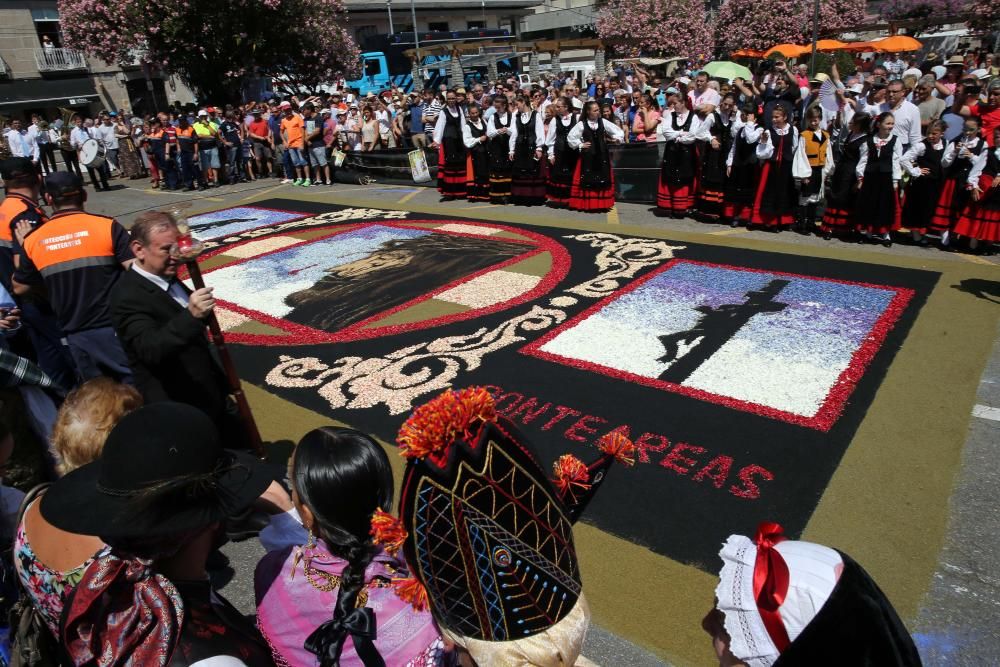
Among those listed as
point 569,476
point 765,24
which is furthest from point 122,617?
point 765,24

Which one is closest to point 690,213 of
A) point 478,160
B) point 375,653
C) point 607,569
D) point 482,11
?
point 478,160

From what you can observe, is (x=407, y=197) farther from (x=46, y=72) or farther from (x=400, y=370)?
(x=46, y=72)

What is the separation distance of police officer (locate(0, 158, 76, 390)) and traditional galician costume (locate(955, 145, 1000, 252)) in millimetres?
8706

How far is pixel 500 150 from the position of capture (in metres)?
11.4

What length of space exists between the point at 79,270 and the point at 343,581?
132 inches

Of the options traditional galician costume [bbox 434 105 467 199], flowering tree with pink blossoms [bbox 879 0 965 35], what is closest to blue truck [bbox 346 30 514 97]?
traditional galician costume [bbox 434 105 467 199]

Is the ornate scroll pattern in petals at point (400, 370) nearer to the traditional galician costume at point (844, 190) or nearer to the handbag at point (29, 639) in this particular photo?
the handbag at point (29, 639)

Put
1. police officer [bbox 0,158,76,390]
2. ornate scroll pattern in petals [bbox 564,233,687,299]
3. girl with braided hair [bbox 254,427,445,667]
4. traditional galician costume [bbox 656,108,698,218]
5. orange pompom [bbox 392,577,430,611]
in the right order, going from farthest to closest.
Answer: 1. traditional galician costume [bbox 656,108,698,218]
2. ornate scroll pattern in petals [bbox 564,233,687,299]
3. police officer [bbox 0,158,76,390]
4. girl with braided hair [bbox 254,427,445,667]
5. orange pompom [bbox 392,577,430,611]

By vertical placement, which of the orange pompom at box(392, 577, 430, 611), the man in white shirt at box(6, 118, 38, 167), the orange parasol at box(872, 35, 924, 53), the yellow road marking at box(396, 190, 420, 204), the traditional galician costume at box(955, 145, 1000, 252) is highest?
the orange parasol at box(872, 35, 924, 53)

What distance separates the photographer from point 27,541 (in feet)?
6.30

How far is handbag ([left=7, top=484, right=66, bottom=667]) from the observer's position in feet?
6.23

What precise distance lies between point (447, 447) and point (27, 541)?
4.69ft

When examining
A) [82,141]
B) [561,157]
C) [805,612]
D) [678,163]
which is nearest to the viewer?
[805,612]

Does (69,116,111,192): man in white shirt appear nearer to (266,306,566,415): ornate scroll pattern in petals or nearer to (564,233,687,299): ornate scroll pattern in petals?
(564,233,687,299): ornate scroll pattern in petals
